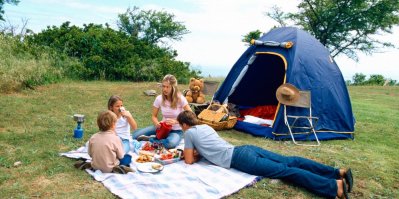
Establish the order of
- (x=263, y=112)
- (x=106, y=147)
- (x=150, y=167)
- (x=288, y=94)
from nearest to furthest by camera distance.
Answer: (x=106, y=147) < (x=150, y=167) < (x=288, y=94) < (x=263, y=112)

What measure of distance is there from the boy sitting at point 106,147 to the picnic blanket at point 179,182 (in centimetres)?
10

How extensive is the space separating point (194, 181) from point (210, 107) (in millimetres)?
3422

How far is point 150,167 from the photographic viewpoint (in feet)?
15.5

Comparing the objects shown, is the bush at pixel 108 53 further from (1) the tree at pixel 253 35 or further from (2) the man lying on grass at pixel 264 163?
(2) the man lying on grass at pixel 264 163

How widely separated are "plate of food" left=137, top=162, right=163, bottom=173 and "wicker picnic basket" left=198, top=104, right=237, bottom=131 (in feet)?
8.26

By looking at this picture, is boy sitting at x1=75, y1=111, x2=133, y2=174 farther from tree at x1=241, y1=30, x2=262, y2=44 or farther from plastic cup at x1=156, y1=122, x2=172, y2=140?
tree at x1=241, y1=30, x2=262, y2=44

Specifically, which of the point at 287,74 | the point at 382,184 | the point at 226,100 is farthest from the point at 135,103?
the point at 382,184

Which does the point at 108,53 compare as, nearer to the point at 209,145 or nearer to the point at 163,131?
the point at 163,131

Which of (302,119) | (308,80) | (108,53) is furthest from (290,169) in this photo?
(108,53)

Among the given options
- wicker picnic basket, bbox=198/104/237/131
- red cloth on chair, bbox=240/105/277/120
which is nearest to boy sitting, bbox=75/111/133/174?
wicker picnic basket, bbox=198/104/237/131

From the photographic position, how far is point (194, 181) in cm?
445

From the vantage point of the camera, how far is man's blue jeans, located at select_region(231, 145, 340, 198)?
170 inches

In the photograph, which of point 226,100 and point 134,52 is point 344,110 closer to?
point 226,100

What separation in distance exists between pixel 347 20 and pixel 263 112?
693 inches
